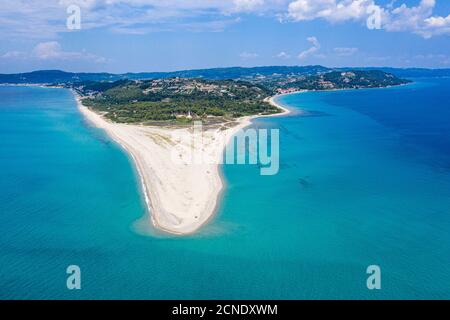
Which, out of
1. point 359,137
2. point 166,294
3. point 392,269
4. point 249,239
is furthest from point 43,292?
point 359,137

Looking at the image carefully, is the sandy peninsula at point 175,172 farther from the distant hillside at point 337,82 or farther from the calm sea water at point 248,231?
the distant hillside at point 337,82

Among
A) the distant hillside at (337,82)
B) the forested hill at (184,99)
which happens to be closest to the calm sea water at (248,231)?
the forested hill at (184,99)

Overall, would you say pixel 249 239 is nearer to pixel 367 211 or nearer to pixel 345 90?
pixel 367 211

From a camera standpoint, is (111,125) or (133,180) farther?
(111,125)

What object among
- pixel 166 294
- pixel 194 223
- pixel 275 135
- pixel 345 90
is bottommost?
pixel 166 294

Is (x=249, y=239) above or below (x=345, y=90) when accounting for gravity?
below

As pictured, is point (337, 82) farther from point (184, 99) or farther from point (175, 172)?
point (175, 172)

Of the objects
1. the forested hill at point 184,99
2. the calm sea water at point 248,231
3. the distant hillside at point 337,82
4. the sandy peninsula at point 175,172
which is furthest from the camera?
the distant hillside at point 337,82

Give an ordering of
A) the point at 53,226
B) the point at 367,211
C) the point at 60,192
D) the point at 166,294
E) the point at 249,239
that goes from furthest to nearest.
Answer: the point at 60,192
the point at 367,211
the point at 53,226
the point at 249,239
the point at 166,294
